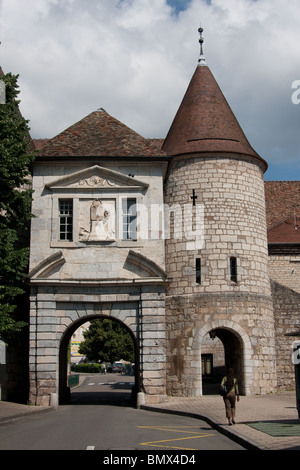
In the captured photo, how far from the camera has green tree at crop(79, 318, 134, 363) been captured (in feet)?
183

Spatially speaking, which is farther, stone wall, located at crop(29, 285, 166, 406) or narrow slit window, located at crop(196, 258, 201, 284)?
narrow slit window, located at crop(196, 258, 201, 284)

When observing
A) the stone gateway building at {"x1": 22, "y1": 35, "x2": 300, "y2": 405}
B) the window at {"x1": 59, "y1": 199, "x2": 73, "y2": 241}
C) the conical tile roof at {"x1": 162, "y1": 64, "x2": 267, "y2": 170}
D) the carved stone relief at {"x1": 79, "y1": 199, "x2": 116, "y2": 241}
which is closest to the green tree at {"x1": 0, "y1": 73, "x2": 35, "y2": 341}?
the stone gateway building at {"x1": 22, "y1": 35, "x2": 300, "y2": 405}

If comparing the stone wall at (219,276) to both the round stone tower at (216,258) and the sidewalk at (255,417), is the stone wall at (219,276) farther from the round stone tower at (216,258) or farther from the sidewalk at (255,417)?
the sidewalk at (255,417)

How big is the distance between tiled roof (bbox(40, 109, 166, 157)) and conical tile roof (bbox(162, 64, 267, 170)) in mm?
2583

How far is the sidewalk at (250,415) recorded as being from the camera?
10039mm

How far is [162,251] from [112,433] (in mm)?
9288

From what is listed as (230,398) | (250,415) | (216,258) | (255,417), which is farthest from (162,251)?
(230,398)

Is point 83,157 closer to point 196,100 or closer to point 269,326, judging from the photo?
point 196,100

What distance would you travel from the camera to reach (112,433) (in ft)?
38.5

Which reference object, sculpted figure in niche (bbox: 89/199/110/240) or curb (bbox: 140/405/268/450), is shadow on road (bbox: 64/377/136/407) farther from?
sculpted figure in niche (bbox: 89/199/110/240)

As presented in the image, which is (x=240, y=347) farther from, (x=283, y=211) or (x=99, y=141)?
(x=283, y=211)

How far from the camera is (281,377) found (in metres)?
24.7

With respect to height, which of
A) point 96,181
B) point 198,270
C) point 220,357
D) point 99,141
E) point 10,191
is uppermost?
point 99,141

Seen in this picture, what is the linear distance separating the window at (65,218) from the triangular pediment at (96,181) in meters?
0.62
